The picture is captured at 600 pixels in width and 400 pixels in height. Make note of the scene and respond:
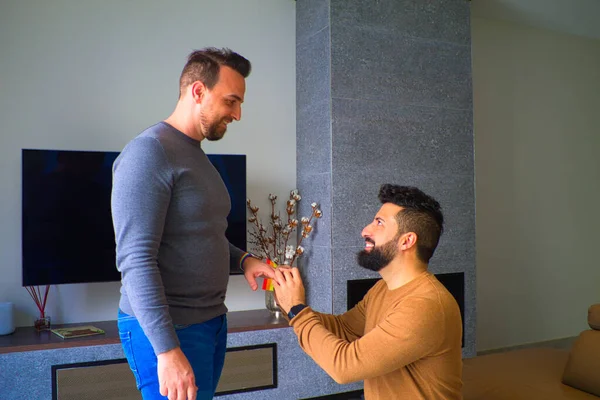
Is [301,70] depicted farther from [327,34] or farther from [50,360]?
[50,360]

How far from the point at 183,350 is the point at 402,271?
660mm

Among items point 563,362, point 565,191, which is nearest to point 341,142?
point 563,362

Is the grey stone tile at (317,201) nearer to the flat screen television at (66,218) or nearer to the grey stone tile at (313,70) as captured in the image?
the grey stone tile at (313,70)

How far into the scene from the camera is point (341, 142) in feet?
11.0

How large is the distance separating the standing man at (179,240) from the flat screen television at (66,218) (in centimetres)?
126

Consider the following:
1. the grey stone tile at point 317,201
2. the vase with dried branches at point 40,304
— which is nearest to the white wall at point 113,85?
the vase with dried branches at point 40,304

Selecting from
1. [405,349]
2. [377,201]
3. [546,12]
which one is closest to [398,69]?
[377,201]

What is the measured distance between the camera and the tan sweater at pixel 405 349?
150 centimetres

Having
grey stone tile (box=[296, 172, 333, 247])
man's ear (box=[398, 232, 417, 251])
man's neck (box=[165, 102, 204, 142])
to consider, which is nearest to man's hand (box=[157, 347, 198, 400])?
man's neck (box=[165, 102, 204, 142])

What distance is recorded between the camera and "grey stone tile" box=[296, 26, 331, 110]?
3365mm

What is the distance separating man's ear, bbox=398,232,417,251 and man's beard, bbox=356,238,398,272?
0.02 meters

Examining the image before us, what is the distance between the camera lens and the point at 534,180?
186 inches

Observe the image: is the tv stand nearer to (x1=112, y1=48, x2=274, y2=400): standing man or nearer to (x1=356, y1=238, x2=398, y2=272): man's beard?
(x1=112, y1=48, x2=274, y2=400): standing man

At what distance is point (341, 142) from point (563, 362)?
159 centimetres
